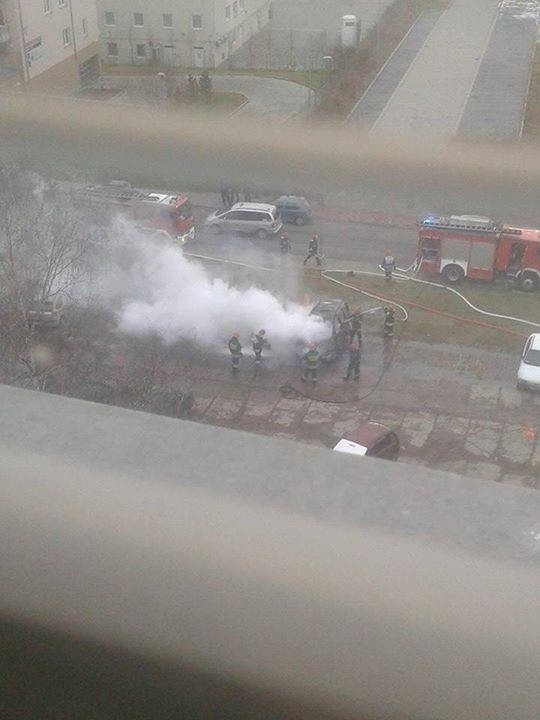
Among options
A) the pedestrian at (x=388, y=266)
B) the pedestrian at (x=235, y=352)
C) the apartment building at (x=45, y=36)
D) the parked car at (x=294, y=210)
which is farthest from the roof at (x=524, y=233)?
the apartment building at (x=45, y=36)

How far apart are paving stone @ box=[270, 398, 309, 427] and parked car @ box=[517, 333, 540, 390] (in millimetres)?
1002

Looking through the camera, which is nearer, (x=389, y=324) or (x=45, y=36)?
(x=45, y=36)

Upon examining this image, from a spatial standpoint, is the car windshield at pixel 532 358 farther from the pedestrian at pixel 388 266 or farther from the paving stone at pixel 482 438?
the pedestrian at pixel 388 266

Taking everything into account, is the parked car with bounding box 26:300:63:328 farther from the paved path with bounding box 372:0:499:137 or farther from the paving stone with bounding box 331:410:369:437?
the paved path with bounding box 372:0:499:137

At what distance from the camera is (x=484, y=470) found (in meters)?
3.46

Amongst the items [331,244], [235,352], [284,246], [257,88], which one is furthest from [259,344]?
[257,88]

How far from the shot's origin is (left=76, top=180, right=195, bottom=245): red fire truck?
4.87 meters

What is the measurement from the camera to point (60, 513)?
1.00 ft

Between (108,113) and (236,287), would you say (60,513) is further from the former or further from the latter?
(236,287)

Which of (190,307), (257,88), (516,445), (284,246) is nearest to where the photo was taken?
(516,445)

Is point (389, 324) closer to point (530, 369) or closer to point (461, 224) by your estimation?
point (530, 369)

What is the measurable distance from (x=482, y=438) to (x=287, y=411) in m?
0.84

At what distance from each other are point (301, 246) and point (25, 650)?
520 cm

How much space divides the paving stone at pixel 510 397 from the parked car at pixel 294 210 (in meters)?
2.01
